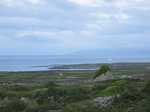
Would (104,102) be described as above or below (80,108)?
below

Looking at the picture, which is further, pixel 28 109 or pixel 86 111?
pixel 28 109

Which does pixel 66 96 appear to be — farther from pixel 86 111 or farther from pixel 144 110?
pixel 144 110

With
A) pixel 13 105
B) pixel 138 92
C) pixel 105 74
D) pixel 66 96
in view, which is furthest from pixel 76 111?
pixel 105 74

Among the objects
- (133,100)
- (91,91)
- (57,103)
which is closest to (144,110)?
(133,100)

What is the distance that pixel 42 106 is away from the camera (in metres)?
32.8

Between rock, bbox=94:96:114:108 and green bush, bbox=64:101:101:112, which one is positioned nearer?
green bush, bbox=64:101:101:112

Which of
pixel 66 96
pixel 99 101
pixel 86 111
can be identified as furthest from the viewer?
pixel 66 96

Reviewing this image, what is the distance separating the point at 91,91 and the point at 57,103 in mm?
8743

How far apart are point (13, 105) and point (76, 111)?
19.5 ft

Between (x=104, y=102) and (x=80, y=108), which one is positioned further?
(x=104, y=102)

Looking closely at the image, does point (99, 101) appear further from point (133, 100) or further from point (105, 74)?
point (105, 74)

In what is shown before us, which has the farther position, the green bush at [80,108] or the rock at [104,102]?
the rock at [104,102]

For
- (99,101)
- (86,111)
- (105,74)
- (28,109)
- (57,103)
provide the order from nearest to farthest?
1. (86,111)
2. (28,109)
3. (99,101)
4. (57,103)
5. (105,74)

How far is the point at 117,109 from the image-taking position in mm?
28266
